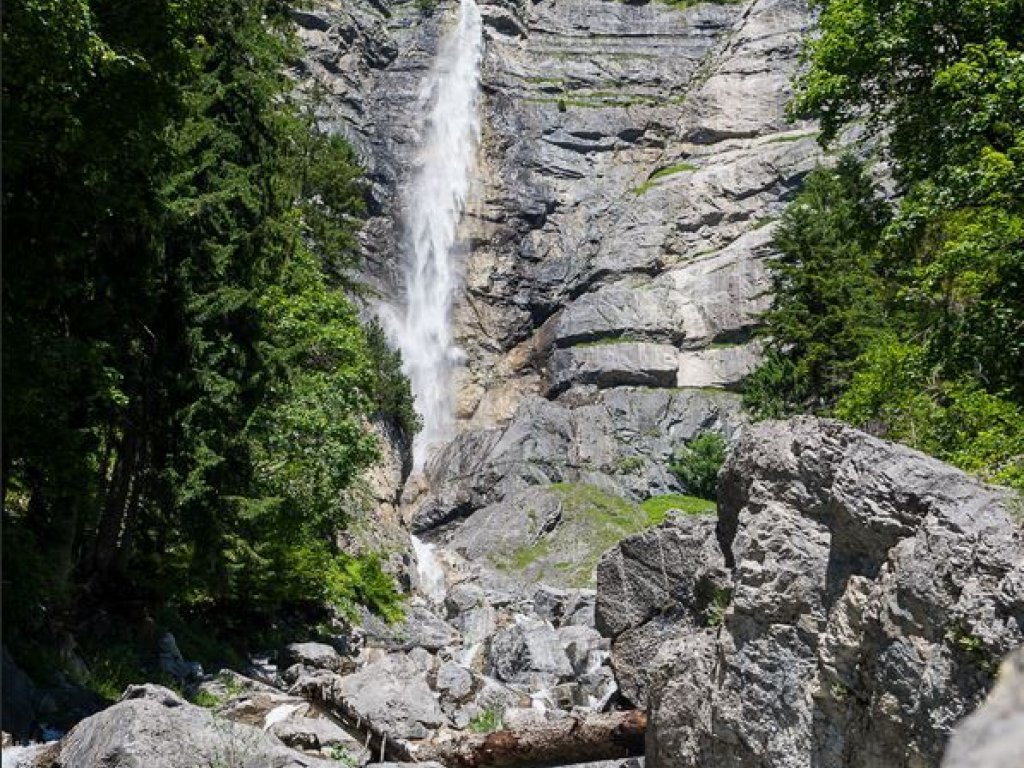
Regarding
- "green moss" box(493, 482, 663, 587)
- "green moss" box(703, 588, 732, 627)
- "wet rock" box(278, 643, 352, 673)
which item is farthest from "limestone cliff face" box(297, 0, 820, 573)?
"green moss" box(703, 588, 732, 627)

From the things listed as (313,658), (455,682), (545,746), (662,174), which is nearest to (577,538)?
(455,682)

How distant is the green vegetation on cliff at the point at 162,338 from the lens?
37.8 feet

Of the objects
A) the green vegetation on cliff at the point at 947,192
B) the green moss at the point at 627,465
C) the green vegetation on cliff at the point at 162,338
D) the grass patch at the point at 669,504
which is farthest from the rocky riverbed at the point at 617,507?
the green vegetation on cliff at the point at 162,338

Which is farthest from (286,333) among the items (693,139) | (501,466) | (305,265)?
(693,139)

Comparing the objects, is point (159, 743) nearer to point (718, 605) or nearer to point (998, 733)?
point (718, 605)

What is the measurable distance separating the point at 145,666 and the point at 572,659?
10.3 meters

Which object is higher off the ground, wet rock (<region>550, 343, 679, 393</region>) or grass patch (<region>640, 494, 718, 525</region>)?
wet rock (<region>550, 343, 679, 393</region>)

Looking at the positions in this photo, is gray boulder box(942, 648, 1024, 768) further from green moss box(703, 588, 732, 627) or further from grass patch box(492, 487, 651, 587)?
grass patch box(492, 487, 651, 587)

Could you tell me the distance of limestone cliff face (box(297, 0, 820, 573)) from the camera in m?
61.8

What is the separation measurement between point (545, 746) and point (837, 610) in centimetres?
622

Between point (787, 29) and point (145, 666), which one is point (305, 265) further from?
point (787, 29)

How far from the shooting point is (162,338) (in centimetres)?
1648

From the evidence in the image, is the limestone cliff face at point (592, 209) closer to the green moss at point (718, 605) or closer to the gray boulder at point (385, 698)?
the gray boulder at point (385, 698)

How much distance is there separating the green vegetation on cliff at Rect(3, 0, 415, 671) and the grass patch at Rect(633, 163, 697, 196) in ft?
159
